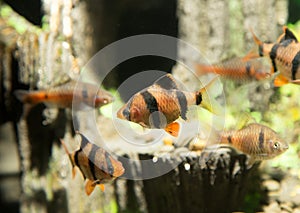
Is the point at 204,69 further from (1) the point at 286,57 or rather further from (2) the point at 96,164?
(2) the point at 96,164

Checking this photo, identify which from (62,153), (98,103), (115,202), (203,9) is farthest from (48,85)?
(203,9)

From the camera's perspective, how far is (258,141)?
2.95 m

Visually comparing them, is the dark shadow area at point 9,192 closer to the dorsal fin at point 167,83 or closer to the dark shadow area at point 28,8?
the dark shadow area at point 28,8

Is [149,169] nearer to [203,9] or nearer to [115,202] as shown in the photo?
[115,202]

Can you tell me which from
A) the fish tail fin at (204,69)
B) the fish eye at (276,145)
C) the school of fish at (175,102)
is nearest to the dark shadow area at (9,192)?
the school of fish at (175,102)

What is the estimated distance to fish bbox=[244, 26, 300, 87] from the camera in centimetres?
274

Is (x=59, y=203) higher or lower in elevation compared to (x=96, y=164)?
lower

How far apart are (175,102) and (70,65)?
243 centimetres

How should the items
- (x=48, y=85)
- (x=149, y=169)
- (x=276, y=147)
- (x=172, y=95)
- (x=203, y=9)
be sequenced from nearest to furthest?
1. (x=172, y=95)
2. (x=276, y=147)
3. (x=149, y=169)
4. (x=48, y=85)
5. (x=203, y=9)

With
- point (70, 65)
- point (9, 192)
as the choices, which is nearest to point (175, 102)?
point (70, 65)

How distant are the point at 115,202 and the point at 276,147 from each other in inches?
88.1

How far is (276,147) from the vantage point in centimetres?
297

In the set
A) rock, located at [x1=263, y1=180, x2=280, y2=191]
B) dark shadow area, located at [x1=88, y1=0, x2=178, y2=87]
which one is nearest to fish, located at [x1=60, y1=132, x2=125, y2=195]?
rock, located at [x1=263, y1=180, x2=280, y2=191]

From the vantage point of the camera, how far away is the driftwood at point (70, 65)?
452 centimetres
